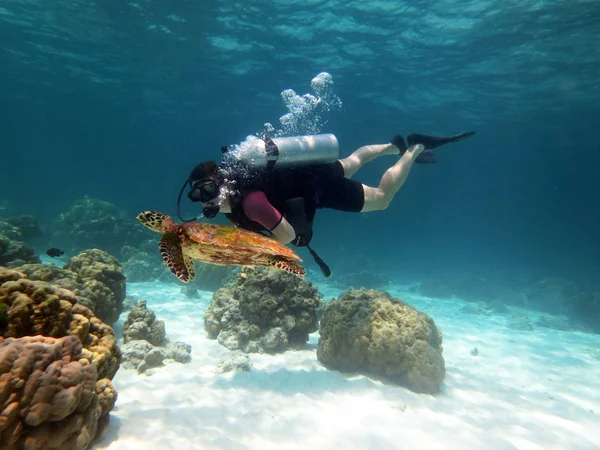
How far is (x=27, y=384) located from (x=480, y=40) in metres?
23.6

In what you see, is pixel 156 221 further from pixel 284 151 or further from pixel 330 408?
pixel 330 408

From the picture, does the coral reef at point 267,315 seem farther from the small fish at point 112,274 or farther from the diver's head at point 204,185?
the diver's head at point 204,185

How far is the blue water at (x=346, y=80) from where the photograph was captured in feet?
58.5

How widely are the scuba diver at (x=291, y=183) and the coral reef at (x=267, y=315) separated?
2.48 meters

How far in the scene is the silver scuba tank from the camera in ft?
17.0

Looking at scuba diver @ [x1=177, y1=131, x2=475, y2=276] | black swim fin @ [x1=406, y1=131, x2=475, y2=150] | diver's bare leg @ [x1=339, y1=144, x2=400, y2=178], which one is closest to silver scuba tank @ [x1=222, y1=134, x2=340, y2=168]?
scuba diver @ [x1=177, y1=131, x2=475, y2=276]

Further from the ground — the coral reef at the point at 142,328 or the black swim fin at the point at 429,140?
the black swim fin at the point at 429,140

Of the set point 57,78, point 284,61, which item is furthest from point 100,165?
point 284,61

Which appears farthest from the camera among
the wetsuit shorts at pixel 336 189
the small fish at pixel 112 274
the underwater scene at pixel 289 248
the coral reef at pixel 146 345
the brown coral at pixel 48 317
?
the small fish at pixel 112 274

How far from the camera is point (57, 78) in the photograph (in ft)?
103

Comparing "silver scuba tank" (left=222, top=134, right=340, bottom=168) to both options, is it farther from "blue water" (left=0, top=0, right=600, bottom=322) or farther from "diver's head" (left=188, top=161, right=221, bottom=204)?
"blue water" (left=0, top=0, right=600, bottom=322)

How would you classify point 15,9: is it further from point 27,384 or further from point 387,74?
point 27,384

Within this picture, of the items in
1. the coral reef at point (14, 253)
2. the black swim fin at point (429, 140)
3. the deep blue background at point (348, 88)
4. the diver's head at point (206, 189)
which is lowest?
the coral reef at point (14, 253)

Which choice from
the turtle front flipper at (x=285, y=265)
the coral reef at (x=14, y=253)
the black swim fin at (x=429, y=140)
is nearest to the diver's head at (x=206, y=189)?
the turtle front flipper at (x=285, y=265)
